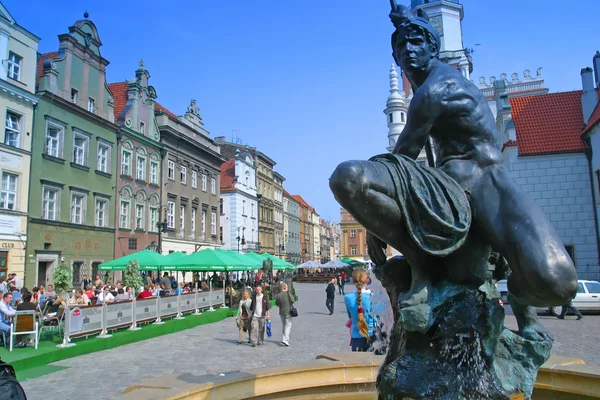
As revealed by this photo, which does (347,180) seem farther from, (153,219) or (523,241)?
(153,219)

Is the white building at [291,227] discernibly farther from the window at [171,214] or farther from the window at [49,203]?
the window at [49,203]

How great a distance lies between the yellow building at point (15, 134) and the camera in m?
22.5

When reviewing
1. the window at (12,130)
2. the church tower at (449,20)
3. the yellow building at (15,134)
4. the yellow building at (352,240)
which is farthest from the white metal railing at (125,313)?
the yellow building at (352,240)

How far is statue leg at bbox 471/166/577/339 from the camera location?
2.84 meters

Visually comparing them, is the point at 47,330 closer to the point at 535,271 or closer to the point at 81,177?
the point at 535,271

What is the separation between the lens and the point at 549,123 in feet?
94.7

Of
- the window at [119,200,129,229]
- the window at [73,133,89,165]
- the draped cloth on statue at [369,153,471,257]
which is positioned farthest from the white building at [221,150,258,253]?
the draped cloth on statue at [369,153,471,257]

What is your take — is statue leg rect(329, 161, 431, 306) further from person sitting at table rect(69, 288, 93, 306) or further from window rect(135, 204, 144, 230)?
window rect(135, 204, 144, 230)

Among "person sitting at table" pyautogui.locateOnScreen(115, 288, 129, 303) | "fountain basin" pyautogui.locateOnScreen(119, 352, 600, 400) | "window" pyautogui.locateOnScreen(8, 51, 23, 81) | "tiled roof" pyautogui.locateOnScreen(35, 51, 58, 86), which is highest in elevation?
"tiled roof" pyautogui.locateOnScreen(35, 51, 58, 86)

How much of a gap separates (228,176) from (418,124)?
54451 mm

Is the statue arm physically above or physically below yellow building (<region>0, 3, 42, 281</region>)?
below

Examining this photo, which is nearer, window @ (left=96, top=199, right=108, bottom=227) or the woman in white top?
the woman in white top

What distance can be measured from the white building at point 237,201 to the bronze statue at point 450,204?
50743 millimetres

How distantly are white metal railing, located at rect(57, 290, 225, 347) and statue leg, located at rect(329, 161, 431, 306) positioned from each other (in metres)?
10.7
